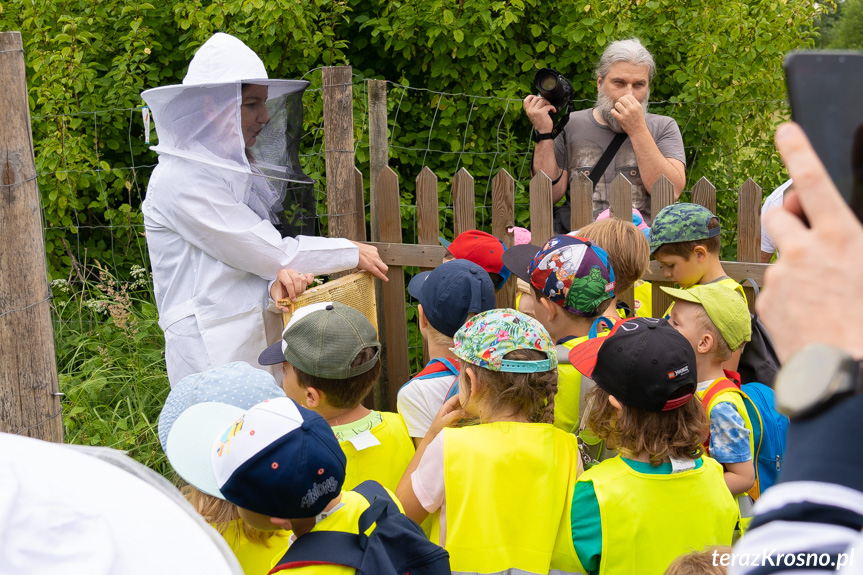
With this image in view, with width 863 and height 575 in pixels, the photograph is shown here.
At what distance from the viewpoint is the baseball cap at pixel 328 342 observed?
253 cm

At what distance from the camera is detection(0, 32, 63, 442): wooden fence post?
2.82m

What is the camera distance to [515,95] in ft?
19.1

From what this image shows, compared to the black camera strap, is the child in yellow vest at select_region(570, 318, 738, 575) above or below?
below

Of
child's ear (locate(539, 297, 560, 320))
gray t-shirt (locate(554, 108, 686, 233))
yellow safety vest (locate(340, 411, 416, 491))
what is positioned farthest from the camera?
gray t-shirt (locate(554, 108, 686, 233))

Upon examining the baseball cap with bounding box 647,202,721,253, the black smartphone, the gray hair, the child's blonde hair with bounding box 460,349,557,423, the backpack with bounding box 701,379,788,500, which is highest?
the gray hair

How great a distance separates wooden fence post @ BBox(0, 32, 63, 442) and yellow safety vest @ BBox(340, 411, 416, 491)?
1.29 meters

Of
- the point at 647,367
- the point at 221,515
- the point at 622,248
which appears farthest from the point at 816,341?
the point at 622,248

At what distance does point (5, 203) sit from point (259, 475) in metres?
1.74

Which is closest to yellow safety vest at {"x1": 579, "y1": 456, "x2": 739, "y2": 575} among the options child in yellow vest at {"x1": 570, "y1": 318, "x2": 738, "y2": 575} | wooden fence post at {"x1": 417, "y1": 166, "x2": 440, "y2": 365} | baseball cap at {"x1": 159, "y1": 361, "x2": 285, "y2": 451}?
child in yellow vest at {"x1": 570, "y1": 318, "x2": 738, "y2": 575}

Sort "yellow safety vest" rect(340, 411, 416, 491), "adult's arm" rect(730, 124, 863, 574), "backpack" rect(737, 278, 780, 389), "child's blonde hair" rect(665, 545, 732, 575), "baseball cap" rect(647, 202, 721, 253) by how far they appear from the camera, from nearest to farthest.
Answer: "adult's arm" rect(730, 124, 863, 574)
"child's blonde hair" rect(665, 545, 732, 575)
"yellow safety vest" rect(340, 411, 416, 491)
"backpack" rect(737, 278, 780, 389)
"baseball cap" rect(647, 202, 721, 253)

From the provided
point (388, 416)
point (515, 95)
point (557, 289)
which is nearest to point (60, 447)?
point (388, 416)

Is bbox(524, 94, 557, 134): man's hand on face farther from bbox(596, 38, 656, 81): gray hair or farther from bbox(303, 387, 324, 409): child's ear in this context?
bbox(303, 387, 324, 409): child's ear

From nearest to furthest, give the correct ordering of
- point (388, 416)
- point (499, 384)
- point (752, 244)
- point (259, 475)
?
point (259, 475), point (499, 384), point (388, 416), point (752, 244)

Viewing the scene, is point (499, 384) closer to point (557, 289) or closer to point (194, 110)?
point (557, 289)
